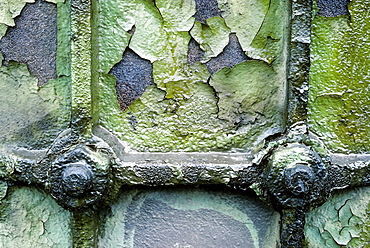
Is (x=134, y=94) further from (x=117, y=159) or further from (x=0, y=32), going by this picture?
(x=0, y=32)

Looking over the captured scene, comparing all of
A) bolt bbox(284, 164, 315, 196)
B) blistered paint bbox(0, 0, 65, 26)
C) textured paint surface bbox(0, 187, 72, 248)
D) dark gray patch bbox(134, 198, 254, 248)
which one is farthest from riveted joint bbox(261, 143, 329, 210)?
blistered paint bbox(0, 0, 65, 26)

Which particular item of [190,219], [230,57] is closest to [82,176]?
[190,219]

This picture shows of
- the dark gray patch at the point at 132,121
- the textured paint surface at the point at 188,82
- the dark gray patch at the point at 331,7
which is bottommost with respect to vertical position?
the dark gray patch at the point at 132,121

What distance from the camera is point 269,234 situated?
792mm

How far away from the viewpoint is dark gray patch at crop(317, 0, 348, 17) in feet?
2.55

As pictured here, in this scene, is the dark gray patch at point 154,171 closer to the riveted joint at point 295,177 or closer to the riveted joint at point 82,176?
the riveted joint at point 82,176

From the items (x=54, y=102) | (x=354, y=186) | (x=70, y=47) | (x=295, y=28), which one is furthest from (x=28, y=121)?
(x=354, y=186)

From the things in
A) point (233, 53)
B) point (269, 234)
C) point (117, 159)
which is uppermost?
point (233, 53)

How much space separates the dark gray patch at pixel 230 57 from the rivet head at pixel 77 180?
0.31m

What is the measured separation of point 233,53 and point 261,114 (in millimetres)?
131

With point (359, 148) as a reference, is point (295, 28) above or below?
above

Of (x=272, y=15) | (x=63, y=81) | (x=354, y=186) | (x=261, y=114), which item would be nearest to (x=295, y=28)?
(x=272, y=15)

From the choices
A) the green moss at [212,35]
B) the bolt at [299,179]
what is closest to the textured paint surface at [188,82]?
the green moss at [212,35]

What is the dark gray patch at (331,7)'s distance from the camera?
0.78 m
